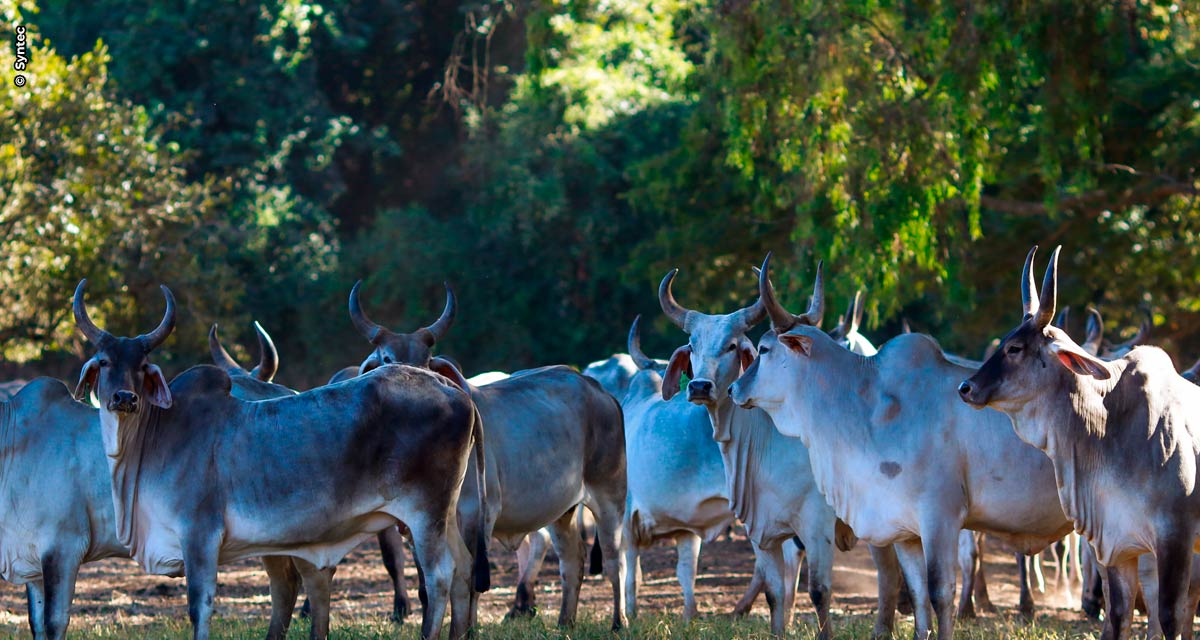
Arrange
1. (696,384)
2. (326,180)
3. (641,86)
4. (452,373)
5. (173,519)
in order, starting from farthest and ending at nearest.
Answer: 1. (326,180)
2. (641,86)
3. (452,373)
4. (696,384)
5. (173,519)

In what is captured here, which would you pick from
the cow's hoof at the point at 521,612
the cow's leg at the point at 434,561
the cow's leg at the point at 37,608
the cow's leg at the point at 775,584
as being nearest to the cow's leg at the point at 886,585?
the cow's leg at the point at 775,584

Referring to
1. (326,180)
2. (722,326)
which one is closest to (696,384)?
(722,326)

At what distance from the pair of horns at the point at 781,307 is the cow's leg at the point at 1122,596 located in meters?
1.90

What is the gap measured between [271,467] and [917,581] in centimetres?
314

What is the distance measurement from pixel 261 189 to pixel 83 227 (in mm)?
10298

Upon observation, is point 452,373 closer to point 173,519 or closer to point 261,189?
point 173,519

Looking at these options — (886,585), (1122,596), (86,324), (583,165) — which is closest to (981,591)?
(886,585)

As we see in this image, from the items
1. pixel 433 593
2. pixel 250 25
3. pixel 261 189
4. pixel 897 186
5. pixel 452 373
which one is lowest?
pixel 433 593

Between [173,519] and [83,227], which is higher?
[83,227]

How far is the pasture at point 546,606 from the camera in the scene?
809cm

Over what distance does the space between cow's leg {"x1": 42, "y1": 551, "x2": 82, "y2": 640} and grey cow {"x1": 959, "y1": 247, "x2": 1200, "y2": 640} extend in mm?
4378

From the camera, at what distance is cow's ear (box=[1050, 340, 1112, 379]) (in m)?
6.25

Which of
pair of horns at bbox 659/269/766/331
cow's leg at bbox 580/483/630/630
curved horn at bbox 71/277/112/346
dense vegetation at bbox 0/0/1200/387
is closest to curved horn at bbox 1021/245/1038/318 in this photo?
pair of horns at bbox 659/269/766/331

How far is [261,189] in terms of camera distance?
24047 millimetres
